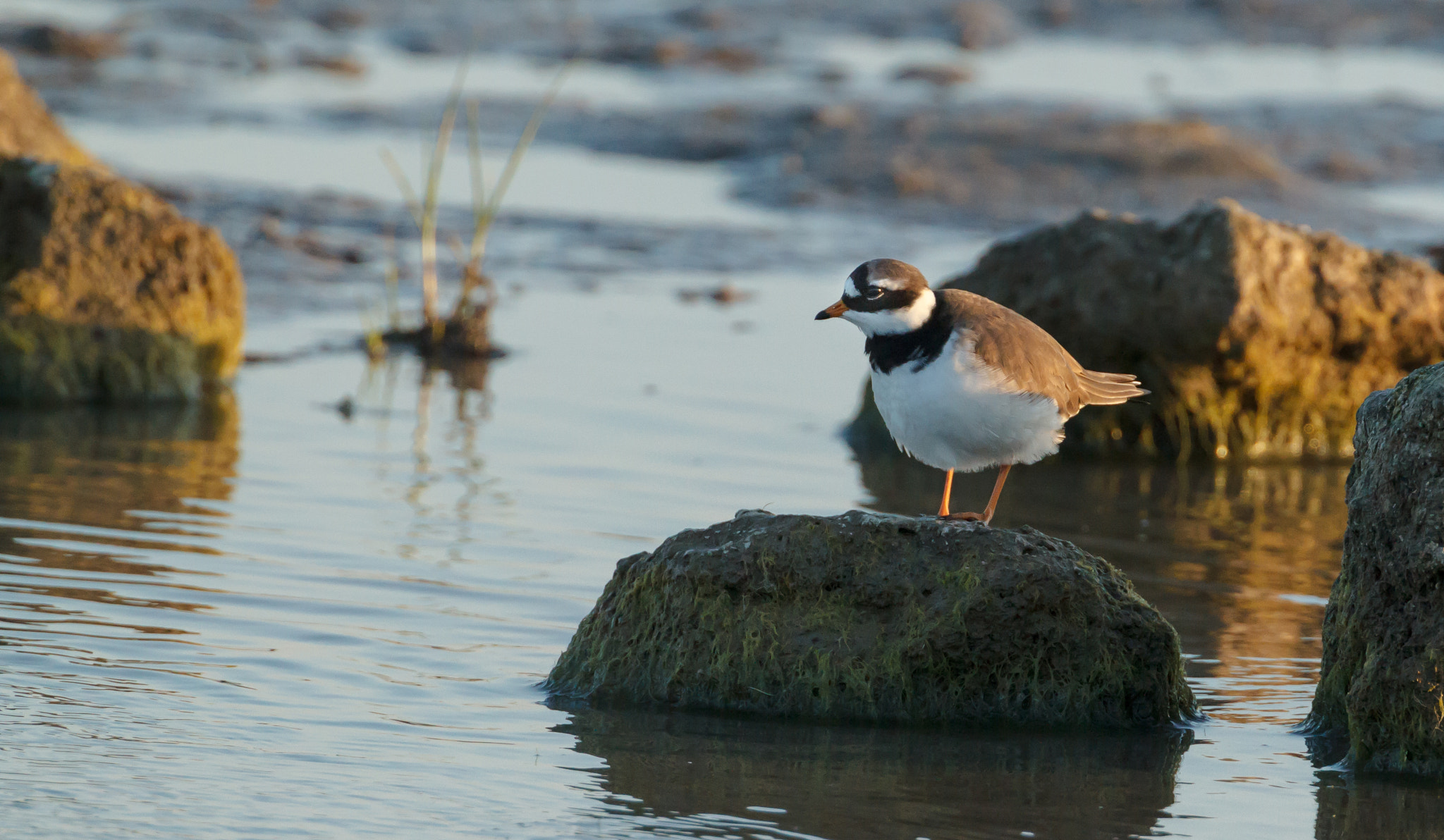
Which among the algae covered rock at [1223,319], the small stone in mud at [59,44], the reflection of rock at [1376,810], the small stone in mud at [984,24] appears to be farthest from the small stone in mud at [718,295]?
the small stone in mud at [984,24]

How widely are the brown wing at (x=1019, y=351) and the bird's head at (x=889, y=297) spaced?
13cm

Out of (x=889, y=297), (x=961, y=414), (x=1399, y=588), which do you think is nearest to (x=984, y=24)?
(x=889, y=297)

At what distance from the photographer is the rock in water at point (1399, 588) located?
19.0 ft

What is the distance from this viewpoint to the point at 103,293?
1121 centimetres

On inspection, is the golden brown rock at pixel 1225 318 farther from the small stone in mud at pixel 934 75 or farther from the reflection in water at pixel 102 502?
the small stone in mud at pixel 934 75

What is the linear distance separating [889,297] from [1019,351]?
510mm

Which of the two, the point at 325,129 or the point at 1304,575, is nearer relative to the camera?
the point at 1304,575

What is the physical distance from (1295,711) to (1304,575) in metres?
2.28

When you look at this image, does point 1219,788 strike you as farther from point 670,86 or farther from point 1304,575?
point 670,86

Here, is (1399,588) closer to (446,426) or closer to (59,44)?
(446,426)

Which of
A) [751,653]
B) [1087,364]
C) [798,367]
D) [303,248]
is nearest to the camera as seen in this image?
[751,653]

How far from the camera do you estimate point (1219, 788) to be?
5953 millimetres

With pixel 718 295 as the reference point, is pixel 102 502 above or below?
below

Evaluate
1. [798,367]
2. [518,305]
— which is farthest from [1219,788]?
[518,305]
